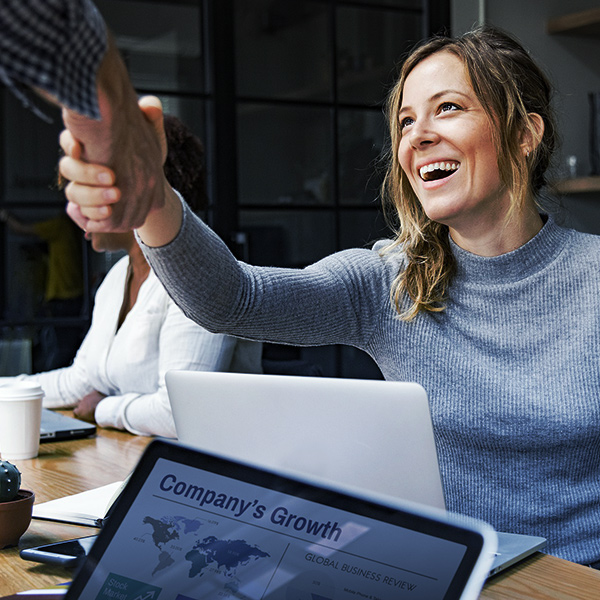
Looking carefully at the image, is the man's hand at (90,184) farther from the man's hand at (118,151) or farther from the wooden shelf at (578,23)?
the wooden shelf at (578,23)

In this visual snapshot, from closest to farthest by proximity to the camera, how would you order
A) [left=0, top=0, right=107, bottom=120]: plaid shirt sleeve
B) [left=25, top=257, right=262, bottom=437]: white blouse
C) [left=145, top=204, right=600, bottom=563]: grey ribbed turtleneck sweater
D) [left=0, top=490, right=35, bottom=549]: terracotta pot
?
[left=0, top=0, right=107, bottom=120]: plaid shirt sleeve, [left=0, top=490, right=35, bottom=549]: terracotta pot, [left=145, top=204, right=600, bottom=563]: grey ribbed turtleneck sweater, [left=25, top=257, right=262, bottom=437]: white blouse

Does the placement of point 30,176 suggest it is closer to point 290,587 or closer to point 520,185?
point 520,185

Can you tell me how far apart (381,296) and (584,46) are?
9.53ft

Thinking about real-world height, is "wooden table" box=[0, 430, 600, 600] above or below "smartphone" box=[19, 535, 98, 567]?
below

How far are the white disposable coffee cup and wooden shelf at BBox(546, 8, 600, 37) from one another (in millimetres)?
2987

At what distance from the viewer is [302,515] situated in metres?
0.60

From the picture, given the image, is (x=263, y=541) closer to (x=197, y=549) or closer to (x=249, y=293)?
(x=197, y=549)

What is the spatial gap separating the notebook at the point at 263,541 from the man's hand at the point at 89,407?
47.3 inches

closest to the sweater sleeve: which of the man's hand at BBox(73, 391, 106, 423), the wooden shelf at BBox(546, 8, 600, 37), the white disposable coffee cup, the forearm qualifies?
the forearm

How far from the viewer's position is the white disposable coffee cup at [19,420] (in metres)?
1.40

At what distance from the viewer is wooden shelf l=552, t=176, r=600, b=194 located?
134 inches

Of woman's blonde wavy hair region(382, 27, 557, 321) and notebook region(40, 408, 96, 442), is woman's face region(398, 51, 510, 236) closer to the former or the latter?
woman's blonde wavy hair region(382, 27, 557, 321)

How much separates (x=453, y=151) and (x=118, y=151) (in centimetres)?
88

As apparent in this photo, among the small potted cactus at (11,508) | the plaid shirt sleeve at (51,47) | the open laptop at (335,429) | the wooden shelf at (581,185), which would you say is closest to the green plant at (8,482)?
the small potted cactus at (11,508)
